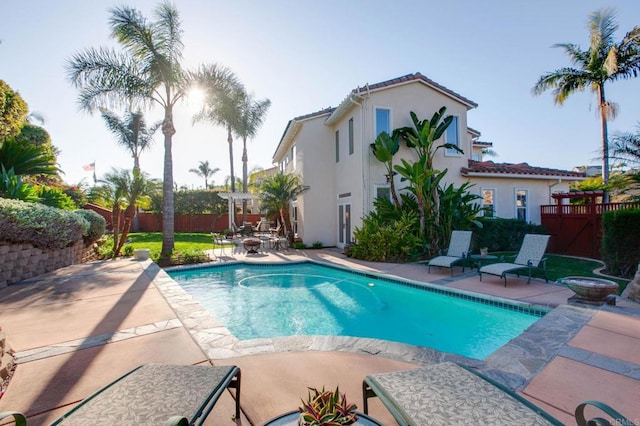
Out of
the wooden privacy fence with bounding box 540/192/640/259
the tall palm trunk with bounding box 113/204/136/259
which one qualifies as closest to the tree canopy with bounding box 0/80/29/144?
the tall palm trunk with bounding box 113/204/136/259

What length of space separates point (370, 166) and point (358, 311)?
8.06 metres

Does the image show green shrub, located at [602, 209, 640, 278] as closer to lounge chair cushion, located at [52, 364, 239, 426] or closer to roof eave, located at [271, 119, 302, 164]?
lounge chair cushion, located at [52, 364, 239, 426]

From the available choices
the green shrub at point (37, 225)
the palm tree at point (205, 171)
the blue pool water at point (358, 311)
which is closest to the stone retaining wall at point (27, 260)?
the green shrub at point (37, 225)

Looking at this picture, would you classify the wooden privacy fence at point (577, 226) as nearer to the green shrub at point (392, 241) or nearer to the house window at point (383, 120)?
the green shrub at point (392, 241)

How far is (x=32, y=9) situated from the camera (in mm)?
8180

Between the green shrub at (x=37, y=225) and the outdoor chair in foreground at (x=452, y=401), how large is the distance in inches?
360

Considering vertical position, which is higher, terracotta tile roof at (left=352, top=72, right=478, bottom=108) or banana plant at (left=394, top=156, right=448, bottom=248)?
terracotta tile roof at (left=352, top=72, right=478, bottom=108)

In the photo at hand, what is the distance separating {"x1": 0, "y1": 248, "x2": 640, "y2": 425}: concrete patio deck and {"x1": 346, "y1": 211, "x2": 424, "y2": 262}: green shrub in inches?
220

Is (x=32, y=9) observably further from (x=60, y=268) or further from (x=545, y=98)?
(x=545, y=98)

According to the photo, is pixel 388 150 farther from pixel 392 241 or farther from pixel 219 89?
pixel 219 89

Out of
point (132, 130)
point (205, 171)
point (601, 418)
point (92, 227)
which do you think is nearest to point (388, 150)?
point (601, 418)

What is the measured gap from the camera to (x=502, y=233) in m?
14.3

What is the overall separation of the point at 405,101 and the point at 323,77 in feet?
13.9

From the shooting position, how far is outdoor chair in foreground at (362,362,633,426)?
1887 mm
